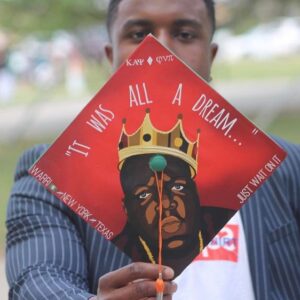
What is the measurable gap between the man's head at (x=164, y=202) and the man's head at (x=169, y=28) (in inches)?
17.5

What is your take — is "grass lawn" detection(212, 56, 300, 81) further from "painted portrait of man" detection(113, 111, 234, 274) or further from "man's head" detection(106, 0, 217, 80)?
"painted portrait of man" detection(113, 111, 234, 274)

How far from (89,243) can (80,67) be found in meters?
24.1

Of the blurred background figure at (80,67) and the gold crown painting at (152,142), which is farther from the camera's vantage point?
the blurred background figure at (80,67)

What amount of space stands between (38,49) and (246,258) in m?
27.4

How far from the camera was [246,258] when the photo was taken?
1.72 meters

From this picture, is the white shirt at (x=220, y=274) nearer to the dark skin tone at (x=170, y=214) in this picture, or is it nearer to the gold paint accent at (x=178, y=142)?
the dark skin tone at (x=170, y=214)

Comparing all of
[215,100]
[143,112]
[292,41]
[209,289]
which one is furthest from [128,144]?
[292,41]

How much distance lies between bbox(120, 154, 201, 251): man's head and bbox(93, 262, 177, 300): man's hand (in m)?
0.08

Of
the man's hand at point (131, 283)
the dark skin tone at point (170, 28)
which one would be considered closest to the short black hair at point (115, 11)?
the dark skin tone at point (170, 28)

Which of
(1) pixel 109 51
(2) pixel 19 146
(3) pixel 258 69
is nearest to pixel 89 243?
(1) pixel 109 51

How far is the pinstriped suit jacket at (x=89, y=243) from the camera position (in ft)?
5.41

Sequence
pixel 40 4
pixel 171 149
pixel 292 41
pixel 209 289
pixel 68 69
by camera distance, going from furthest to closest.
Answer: pixel 292 41, pixel 68 69, pixel 40 4, pixel 209 289, pixel 171 149

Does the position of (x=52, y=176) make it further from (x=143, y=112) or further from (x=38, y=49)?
(x=38, y=49)

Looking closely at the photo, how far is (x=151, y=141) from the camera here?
1.40 meters
